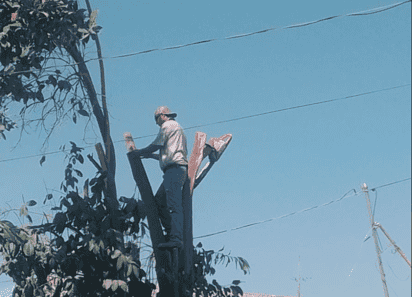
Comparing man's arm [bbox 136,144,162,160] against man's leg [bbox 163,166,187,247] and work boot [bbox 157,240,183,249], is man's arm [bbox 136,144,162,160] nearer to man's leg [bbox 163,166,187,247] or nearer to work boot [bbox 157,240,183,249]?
man's leg [bbox 163,166,187,247]

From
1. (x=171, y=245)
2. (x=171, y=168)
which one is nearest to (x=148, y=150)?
(x=171, y=168)

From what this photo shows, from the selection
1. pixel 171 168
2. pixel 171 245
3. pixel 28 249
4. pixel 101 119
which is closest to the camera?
pixel 28 249

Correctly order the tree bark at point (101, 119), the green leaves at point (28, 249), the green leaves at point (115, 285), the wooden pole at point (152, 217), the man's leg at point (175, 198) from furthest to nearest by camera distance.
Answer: the tree bark at point (101, 119) → the man's leg at point (175, 198) → the wooden pole at point (152, 217) → the green leaves at point (28, 249) → the green leaves at point (115, 285)

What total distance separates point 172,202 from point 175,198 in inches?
2.1

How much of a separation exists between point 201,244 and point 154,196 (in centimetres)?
71

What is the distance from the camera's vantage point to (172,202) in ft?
18.6

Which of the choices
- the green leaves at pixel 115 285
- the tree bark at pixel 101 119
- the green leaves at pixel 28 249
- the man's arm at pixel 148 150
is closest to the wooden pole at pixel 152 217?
the man's arm at pixel 148 150

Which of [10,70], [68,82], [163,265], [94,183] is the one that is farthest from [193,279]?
[10,70]

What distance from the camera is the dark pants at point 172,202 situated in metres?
5.57

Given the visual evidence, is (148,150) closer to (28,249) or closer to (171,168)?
(171,168)

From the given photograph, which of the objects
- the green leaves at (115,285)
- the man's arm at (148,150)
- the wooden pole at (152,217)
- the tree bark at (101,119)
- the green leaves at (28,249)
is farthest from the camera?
the man's arm at (148,150)

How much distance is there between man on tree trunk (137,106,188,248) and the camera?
5.61 metres

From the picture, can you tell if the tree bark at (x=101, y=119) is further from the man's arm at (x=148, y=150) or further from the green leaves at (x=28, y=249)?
the green leaves at (x=28, y=249)

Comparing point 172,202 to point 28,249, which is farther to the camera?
point 172,202
